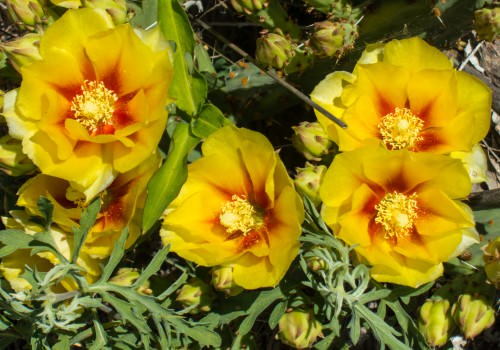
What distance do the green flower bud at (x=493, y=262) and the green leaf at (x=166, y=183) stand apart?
76cm

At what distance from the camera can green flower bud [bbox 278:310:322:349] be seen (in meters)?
1.64

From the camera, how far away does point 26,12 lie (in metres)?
1.71

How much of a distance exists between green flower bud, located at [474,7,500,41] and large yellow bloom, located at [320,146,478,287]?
0.42 meters

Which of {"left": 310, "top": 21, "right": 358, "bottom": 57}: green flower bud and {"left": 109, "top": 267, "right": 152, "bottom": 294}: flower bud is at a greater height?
{"left": 310, "top": 21, "right": 358, "bottom": 57}: green flower bud

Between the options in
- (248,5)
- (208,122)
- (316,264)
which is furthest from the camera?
(248,5)

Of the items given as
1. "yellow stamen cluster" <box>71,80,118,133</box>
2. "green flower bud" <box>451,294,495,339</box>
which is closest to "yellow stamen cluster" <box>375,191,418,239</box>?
"green flower bud" <box>451,294,495,339</box>

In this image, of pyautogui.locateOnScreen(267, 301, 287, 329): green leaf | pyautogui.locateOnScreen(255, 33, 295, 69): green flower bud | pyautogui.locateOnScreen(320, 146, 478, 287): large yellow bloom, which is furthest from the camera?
pyautogui.locateOnScreen(255, 33, 295, 69): green flower bud

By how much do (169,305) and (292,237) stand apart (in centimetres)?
47

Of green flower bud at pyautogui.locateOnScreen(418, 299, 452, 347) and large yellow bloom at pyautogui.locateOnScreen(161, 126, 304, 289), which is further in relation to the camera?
green flower bud at pyautogui.locateOnScreen(418, 299, 452, 347)


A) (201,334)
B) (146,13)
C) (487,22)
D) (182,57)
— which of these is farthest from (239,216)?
(487,22)

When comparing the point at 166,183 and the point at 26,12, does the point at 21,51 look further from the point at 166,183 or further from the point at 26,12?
the point at 166,183

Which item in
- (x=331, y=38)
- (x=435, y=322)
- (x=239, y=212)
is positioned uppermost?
(x=331, y=38)

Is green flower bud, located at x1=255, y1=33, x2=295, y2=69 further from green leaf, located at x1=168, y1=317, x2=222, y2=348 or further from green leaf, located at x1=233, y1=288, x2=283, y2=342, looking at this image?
green leaf, located at x1=168, y1=317, x2=222, y2=348

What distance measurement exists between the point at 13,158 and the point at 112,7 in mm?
455
